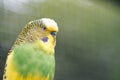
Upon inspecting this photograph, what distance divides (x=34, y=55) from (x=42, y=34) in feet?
0.10

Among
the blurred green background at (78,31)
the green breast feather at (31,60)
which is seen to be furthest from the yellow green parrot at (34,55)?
the blurred green background at (78,31)

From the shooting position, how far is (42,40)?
1.69 feet

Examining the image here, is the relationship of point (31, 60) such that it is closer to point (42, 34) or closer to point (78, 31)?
point (42, 34)

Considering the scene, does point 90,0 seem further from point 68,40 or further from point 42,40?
point 42,40

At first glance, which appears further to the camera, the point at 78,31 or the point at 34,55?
the point at 78,31

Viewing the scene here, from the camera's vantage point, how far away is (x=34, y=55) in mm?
513

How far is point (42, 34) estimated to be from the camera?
52 cm

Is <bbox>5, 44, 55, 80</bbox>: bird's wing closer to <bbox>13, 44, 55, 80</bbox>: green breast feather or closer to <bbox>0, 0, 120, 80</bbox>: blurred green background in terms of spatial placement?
<bbox>13, 44, 55, 80</bbox>: green breast feather

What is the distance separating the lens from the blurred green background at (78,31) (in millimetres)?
863

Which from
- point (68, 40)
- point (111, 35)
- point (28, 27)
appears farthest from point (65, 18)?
point (28, 27)

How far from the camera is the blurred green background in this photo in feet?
2.83

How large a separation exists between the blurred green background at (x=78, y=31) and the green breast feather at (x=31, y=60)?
0.29 meters

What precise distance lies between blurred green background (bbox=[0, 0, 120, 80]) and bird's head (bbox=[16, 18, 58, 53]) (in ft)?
0.94

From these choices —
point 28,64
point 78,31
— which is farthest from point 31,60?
point 78,31
